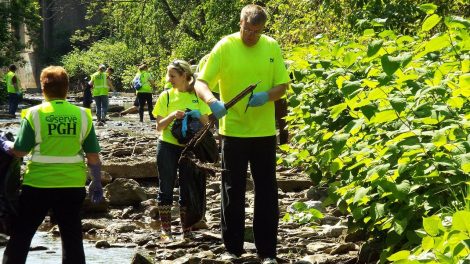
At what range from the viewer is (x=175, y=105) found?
10.1m

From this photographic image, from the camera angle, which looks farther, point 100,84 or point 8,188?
point 100,84

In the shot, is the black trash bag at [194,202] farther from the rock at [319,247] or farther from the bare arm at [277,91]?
the bare arm at [277,91]

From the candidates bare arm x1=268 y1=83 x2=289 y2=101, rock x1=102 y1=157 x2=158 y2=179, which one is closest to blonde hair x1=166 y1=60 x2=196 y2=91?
bare arm x1=268 y1=83 x2=289 y2=101

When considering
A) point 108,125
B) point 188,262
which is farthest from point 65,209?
point 108,125

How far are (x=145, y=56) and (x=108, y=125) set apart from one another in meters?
6.13

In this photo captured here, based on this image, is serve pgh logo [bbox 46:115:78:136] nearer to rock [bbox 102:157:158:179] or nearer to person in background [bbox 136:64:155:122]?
rock [bbox 102:157:158:179]

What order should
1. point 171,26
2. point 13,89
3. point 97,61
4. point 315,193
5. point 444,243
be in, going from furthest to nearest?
point 97,61 → point 171,26 → point 13,89 → point 315,193 → point 444,243

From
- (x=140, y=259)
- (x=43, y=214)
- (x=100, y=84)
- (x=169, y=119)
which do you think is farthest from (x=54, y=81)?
(x=100, y=84)

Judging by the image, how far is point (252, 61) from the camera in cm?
Result: 829

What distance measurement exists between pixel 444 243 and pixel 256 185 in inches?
162

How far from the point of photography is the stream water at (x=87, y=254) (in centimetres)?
912

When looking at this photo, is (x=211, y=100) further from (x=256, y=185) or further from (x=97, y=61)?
(x=97, y=61)

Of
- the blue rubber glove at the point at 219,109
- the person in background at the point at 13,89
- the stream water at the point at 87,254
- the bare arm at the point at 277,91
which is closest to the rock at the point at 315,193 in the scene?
the stream water at the point at 87,254

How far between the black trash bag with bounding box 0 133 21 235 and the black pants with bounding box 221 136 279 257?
66.5 inches
